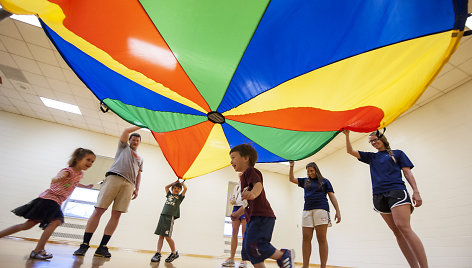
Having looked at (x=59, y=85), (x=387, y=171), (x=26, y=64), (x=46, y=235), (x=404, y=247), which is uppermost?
(x=26, y=64)

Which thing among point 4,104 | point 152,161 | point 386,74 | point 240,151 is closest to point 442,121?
point 386,74

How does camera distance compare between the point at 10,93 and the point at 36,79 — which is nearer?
the point at 36,79

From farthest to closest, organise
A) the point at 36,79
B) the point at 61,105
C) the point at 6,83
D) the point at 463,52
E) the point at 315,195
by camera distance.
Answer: the point at 61,105 < the point at 6,83 < the point at 36,79 < the point at 463,52 < the point at 315,195

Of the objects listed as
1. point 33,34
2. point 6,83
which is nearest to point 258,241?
point 33,34

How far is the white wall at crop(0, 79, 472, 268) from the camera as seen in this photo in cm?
349

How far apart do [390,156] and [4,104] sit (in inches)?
303

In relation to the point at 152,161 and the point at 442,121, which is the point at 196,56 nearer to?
the point at 442,121

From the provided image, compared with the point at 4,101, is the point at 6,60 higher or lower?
higher

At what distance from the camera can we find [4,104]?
553cm

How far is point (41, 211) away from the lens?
6.04 feet

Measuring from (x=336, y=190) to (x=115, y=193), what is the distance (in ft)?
16.7

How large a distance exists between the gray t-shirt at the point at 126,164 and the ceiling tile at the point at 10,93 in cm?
463

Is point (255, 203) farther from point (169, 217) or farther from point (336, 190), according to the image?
point (336, 190)

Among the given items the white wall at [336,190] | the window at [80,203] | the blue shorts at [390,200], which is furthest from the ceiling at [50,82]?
the blue shorts at [390,200]
